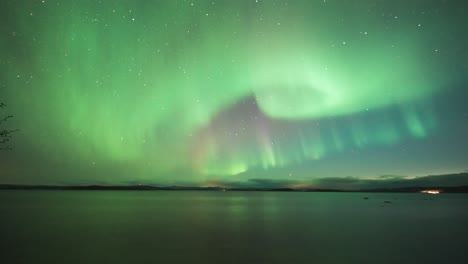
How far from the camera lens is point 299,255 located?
2547 cm

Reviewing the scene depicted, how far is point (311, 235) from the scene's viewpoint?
35.6 metres

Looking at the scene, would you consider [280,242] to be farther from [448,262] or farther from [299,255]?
[448,262]

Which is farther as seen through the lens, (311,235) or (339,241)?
(311,235)

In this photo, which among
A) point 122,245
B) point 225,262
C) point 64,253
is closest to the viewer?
point 225,262

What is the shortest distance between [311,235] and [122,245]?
1765 centimetres

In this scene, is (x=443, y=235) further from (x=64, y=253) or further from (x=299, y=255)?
(x=64, y=253)

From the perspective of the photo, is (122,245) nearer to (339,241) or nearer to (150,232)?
(150,232)

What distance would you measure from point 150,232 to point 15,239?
11556mm

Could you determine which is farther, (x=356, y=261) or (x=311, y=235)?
(x=311, y=235)

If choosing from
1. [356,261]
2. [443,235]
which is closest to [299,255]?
[356,261]

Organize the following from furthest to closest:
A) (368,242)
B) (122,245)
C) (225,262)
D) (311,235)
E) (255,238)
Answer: (311,235)
(255,238)
(368,242)
(122,245)
(225,262)

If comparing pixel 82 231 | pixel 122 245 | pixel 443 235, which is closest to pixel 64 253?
pixel 122 245

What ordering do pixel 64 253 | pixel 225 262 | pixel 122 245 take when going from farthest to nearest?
pixel 122 245, pixel 64 253, pixel 225 262

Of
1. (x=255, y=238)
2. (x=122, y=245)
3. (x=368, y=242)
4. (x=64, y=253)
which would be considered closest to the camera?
(x=64, y=253)
